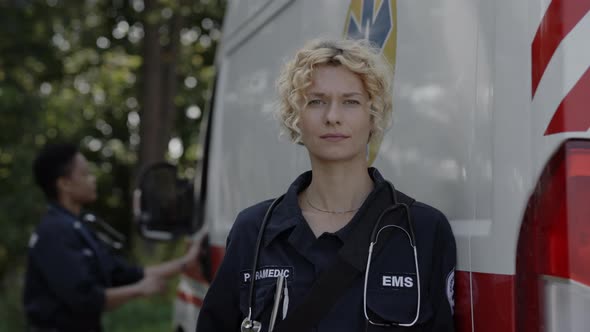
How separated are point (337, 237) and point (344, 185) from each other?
0.54 feet

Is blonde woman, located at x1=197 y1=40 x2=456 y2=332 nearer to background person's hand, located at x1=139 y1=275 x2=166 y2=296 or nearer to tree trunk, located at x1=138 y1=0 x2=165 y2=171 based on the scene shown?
background person's hand, located at x1=139 y1=275 x2=166 y2=296

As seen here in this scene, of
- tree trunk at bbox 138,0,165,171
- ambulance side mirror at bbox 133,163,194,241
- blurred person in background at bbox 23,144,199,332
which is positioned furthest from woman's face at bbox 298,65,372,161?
tree trunk at bbox 138,0,165,171

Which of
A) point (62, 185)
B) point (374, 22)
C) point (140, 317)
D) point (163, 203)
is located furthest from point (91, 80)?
point (374, 22)

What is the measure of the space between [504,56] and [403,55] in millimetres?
527

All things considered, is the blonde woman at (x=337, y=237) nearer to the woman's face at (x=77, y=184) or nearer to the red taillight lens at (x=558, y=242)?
the red taillight lens at (x=558, y=242)

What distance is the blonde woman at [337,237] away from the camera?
7.05 feet

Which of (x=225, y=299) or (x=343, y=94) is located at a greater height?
(x=343, y=94)

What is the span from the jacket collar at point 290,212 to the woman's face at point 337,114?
10cm

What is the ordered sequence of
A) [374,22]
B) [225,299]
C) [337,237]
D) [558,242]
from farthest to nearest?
[374,22] → [225,299] → [337,237] → [558,242]

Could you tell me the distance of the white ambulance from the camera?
179 centimetres

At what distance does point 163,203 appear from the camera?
5109mm

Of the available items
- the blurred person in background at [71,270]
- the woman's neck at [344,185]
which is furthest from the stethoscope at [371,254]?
the blurred person in background at [71,270]

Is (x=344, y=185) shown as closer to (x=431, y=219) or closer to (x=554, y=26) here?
(x=431, y=219)

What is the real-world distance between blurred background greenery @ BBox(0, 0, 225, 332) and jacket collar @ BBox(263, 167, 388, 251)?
940 cm
